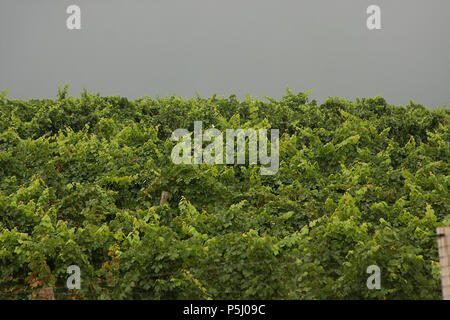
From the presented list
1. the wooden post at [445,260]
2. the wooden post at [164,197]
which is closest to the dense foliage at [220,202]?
the wooden post at [164,197]

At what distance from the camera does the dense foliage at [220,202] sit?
7840mm

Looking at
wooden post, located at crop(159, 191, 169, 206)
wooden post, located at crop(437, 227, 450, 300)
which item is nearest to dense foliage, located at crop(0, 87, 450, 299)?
wooden post, located at crop(159, 191, 169, 206)

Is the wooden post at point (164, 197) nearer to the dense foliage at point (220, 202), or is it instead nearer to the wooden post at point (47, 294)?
the dense foliage at point (220, 202)

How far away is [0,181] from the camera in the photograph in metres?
12.5

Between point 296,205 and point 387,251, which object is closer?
point 387,251

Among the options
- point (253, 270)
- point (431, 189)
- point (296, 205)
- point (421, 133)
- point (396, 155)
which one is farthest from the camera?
point (421, 133)

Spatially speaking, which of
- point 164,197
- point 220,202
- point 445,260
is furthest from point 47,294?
point 445,260

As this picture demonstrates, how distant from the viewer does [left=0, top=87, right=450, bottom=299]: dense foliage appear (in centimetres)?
784

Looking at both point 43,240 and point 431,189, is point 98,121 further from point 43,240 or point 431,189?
point 431,189

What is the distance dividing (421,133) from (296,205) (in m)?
6.63

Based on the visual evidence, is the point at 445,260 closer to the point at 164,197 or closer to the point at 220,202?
the point at 220,202
